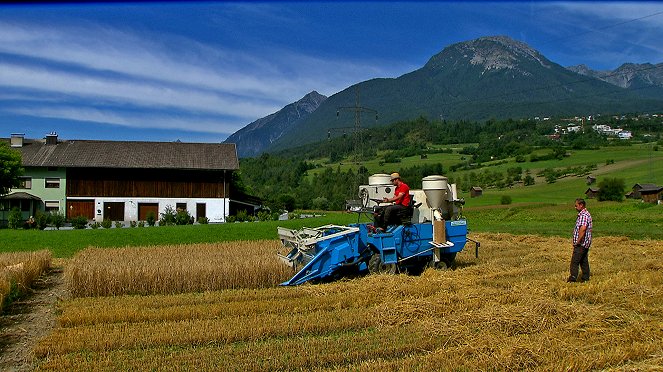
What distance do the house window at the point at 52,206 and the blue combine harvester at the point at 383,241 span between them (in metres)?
43.0

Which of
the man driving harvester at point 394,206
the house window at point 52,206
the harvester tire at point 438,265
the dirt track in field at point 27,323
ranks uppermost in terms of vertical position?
the house window at point 52,206

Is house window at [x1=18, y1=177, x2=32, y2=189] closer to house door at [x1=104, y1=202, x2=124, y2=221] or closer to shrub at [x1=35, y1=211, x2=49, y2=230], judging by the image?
house door at [x1=104, y1=202, x2=124, y2=221]

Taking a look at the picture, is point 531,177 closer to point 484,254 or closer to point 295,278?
point 484,254

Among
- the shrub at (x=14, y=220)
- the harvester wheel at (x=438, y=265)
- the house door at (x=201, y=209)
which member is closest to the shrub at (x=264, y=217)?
the house door at (x=201, y=209)

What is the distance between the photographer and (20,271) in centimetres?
1370

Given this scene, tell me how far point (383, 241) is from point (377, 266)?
61cm

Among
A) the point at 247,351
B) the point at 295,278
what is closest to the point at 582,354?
the point at 247,351

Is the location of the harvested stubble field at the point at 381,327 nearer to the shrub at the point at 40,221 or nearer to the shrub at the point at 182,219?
the shrub at the point at 40,221

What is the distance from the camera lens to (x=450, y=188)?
16109 millimetres

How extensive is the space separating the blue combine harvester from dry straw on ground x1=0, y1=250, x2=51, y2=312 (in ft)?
18.2

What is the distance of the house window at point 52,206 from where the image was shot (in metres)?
51.9

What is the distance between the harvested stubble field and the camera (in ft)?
24.7

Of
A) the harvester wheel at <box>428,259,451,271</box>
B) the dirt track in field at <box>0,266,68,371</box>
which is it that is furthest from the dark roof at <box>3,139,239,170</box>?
the harvester wheel at <box>428,259,451,271</box>

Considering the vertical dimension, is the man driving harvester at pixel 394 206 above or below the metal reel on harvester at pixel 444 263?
above
